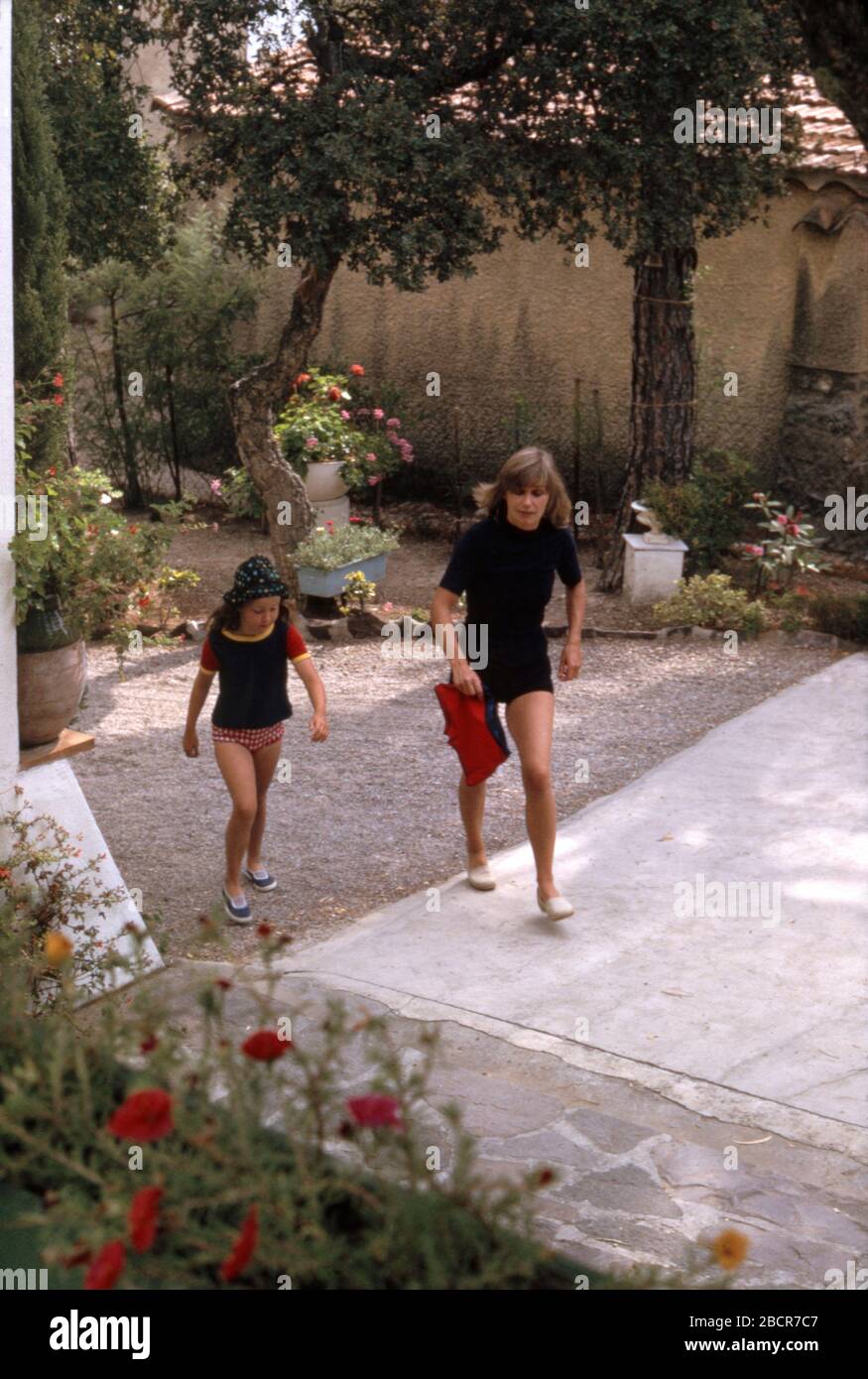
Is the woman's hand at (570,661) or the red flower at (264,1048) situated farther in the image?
the woman's hand at (570,661)

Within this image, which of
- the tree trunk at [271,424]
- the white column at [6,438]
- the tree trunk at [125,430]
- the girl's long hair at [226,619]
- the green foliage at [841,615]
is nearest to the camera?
the white column at [6,438]

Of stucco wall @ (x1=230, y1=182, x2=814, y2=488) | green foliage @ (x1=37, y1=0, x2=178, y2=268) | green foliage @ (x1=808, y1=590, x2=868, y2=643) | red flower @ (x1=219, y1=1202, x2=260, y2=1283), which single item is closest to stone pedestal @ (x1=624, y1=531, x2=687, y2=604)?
green foliage @ (x1=808, y1=590, x2=868, y2=643)

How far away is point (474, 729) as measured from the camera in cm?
583

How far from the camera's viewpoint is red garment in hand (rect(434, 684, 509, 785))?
19.1 ft

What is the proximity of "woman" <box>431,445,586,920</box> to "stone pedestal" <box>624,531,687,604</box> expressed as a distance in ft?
17.6

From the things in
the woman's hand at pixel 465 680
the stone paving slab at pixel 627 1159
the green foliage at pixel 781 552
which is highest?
the green foliage at pixel 781 552

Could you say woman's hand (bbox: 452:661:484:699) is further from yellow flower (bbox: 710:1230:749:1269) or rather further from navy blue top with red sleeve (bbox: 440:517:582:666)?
yellow flower (bbox: 710:1230:749:1269)

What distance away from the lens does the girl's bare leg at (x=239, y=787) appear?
573cm

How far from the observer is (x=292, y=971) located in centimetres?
541

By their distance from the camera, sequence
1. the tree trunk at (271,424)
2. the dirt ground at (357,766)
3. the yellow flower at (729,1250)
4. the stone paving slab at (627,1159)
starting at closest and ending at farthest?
the yellow flower at (729,1250)
the stone paving slab at (627,1159)
the dirt ground at (357,766)
the tree trunk at (271,424)

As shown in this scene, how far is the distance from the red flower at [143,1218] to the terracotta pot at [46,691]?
3403 millimetres

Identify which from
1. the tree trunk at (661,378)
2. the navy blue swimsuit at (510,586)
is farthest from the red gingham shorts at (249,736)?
the tree trunk at (661,378)

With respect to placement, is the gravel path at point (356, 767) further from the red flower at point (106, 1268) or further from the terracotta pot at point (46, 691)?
the red flower at point (106, 1268)

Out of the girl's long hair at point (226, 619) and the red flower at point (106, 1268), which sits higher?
the girl's long hair at point (226, 619)
